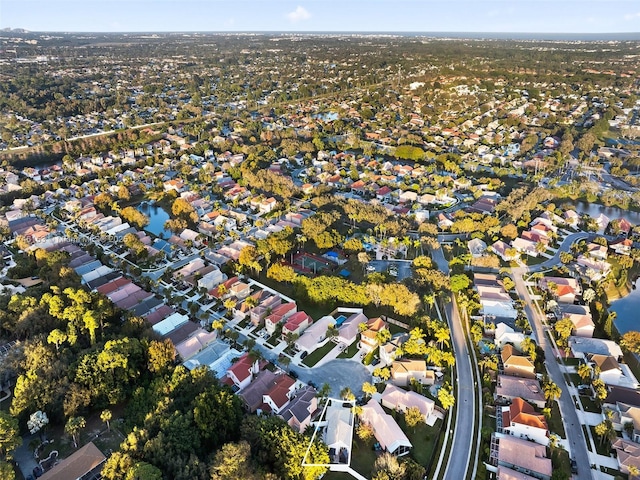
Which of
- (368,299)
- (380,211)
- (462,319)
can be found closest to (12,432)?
(368,299)

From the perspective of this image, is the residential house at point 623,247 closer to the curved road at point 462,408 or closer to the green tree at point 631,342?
the green tree at point 631,342

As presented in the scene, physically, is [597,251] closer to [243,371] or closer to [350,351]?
[350,351]

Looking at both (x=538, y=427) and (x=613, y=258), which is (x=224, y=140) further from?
(x=538, y=427)

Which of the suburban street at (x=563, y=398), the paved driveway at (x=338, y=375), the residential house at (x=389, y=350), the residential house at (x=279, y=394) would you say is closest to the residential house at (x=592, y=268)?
the suburban street at (x=563, y=398)

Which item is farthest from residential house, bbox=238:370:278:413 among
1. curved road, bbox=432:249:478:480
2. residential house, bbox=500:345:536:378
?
residential house, bbox=500:345:536:378

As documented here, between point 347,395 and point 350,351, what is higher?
point 347,395

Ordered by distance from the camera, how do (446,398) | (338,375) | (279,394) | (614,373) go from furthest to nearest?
(338,375), (614,373), (279,394), (446,398)


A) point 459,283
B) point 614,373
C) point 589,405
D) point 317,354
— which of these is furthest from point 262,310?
point 614,373
